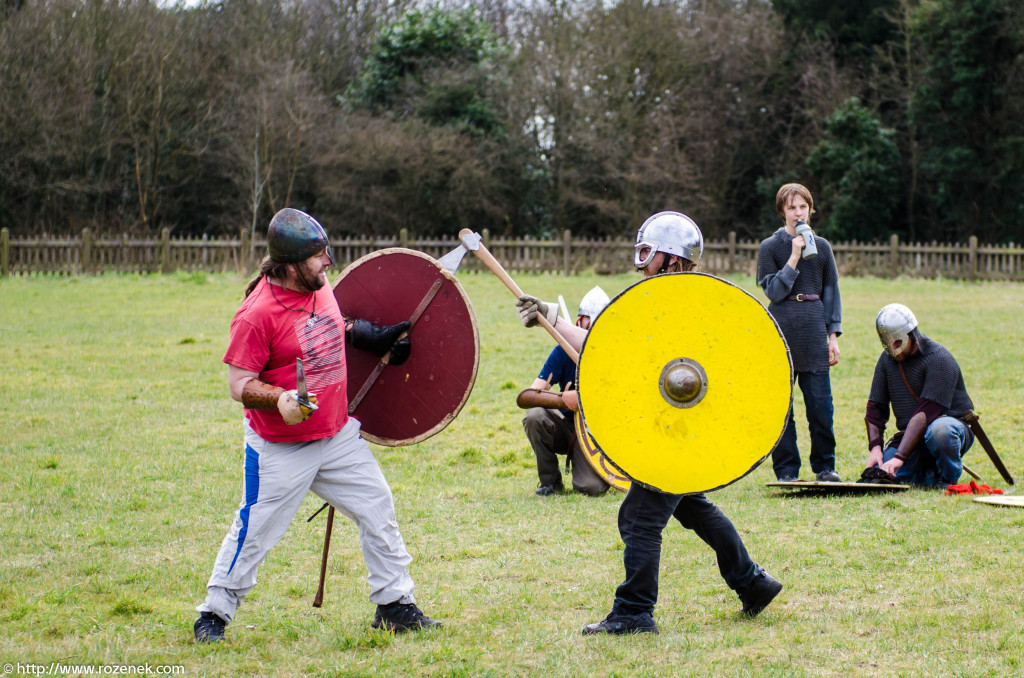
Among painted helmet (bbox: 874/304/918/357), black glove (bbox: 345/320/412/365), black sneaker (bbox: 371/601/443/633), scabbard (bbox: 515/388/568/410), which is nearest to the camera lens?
black sneaker (bbox: 371/601/443/633)

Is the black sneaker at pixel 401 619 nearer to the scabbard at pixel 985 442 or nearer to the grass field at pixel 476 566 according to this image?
the grass field at pixel 476 566

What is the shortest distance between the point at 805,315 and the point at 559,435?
1.71 m

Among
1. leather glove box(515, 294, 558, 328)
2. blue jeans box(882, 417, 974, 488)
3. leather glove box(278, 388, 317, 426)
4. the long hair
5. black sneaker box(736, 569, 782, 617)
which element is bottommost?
black sneaker box(736, 569, 782, 617)

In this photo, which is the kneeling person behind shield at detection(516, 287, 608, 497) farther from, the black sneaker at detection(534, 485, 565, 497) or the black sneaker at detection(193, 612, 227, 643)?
the black sneaker at detection(193, 612, 227, 643)

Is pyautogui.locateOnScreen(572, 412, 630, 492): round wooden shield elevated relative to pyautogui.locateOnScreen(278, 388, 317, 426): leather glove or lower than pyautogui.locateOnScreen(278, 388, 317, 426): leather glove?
lower

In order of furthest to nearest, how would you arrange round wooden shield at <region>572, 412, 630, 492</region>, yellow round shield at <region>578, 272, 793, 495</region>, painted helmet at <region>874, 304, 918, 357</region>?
painted helmet at <region>874, 304, 918, 357</region>
round wooden shield at <region>572, 412, 630, 492</region>
yellow round shield at <region>578, 272, 793, 495</region>

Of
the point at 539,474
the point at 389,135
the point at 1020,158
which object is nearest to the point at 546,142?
the point at 389,135

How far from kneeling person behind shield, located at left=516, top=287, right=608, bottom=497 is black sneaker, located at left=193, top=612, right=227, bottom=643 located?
2.94m

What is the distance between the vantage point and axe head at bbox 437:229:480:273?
4.26 m

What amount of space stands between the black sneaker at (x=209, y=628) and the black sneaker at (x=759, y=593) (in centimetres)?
199

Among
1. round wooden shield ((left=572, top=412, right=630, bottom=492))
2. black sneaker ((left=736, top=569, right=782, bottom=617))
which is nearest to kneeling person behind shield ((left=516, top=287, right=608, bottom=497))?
round wooden shield ((left=572, top=412, right=630, bottom=492))

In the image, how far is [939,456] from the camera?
6262mm

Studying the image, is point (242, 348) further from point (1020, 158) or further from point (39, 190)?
point (1020, 158)

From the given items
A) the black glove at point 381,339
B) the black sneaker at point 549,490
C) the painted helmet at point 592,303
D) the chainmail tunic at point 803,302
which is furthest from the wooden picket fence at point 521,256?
the black glove at point 381,339
